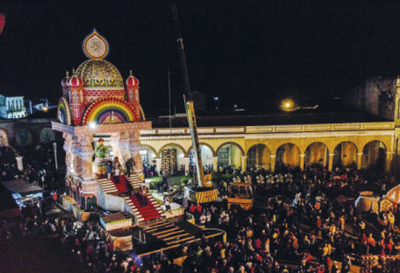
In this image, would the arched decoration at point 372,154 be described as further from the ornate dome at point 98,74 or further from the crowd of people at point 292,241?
the ornate dome at point 98,74

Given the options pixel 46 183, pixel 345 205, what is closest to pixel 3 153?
pixel 46 183

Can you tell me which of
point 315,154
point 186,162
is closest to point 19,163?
point 186,162

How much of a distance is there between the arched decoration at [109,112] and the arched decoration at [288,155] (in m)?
14.6

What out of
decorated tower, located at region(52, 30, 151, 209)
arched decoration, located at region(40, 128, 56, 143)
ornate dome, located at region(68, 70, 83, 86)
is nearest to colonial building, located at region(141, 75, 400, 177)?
decorated tower, located at region(52, 30, 151, 209)

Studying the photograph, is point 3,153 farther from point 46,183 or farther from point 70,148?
point 70,148

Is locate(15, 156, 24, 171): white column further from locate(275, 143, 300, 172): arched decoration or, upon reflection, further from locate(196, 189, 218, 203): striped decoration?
locate(275, 143, 300, 172): arched decoration

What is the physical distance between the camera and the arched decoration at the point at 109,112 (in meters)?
17.3

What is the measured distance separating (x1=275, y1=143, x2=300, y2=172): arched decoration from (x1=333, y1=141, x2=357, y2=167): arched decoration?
11.4 ft

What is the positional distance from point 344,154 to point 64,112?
2289 cm

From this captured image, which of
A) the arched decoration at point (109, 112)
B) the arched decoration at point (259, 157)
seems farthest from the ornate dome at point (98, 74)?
the arched decoration at point (259, 157)

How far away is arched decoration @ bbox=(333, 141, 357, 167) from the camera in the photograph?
29.5m

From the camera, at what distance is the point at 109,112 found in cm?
1789

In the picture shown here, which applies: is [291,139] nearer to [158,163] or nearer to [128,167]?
[158,163]

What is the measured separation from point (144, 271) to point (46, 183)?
12.5 m
